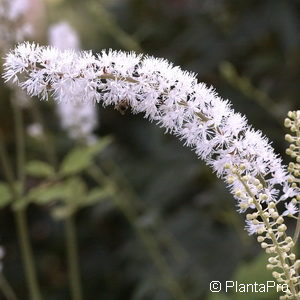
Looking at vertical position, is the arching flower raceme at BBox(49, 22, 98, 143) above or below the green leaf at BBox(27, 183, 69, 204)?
above

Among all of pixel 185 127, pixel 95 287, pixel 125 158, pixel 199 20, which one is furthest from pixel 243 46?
pixel 185 127

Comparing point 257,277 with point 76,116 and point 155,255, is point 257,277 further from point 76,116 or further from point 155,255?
point 76,116

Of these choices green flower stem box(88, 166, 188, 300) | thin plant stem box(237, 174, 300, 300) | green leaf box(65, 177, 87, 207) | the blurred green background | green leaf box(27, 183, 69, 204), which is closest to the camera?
thin plant stem box(237, 174, 300, 300)

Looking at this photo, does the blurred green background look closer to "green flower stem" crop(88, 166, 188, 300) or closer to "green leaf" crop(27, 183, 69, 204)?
"green flower stem" crop(88, 166, 188, 300)

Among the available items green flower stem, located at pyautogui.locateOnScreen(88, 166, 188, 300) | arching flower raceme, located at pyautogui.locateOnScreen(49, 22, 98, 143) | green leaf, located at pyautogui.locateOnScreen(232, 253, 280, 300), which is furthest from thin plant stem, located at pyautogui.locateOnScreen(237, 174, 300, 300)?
arching flower raceme, located at pyautogui.locateOnScreen(49, 22, 98, 143)

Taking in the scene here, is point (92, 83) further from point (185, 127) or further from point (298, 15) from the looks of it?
point (298, 15)
